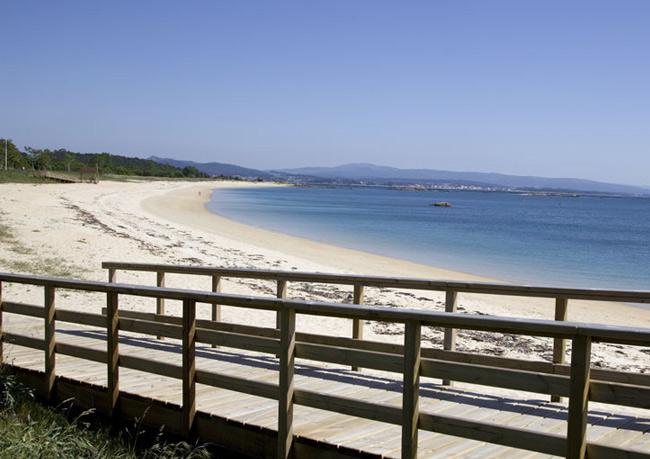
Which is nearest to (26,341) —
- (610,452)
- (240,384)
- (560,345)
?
(240,384)

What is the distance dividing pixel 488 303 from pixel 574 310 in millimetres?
2140

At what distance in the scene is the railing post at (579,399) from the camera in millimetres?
3139

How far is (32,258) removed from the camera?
1543cm

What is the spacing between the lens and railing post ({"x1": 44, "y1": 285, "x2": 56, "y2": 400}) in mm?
5617

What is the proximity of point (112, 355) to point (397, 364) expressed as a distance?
262 centimetres

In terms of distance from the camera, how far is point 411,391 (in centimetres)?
371

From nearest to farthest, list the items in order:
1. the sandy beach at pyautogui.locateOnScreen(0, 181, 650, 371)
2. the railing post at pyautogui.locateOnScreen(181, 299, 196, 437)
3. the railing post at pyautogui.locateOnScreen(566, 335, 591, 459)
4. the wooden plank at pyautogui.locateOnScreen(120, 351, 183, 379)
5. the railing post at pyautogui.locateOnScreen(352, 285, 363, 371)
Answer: the railing post at pyautogui.locateOnScreen(566, 335, 591, 459), the railing post at pyautogui.locateOnScreen(181, 299, 196, 437), the wooden plank at pyautogui.locateOnScreen(120, 351, 183, 379), the railing post at pyautogui.locateOnScreen(352, 285, 363, 371), the sandy beach at pyautogui.locateOnScreen(0, 181, 650, 371)

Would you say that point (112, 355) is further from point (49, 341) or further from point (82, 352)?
point (49, 341)

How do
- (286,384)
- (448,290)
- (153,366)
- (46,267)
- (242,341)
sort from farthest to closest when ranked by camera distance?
(46,267) < (448,290) < (153,366) < (242,341) < (286,384)

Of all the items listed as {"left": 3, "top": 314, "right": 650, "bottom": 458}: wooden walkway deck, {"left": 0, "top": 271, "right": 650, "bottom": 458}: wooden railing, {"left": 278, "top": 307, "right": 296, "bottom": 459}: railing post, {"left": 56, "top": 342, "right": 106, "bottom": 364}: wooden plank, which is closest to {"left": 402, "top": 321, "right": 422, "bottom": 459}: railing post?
{"left": 0, "top": 271, "right": 650, "bottom": 458}: wooden railing

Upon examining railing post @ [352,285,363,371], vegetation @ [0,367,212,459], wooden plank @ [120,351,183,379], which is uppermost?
railing post @ [352,285,363,371]

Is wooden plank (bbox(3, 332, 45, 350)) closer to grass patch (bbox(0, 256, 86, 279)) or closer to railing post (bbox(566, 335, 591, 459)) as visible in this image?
railing post (bbox(566, 335, 591, 459))

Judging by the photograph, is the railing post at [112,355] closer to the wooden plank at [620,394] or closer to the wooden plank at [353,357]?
the wooden plank at [353,357]

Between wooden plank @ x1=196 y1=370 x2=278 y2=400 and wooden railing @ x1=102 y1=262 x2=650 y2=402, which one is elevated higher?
wooden railing @ x1=102 y1=262 x2=650 y2=402
